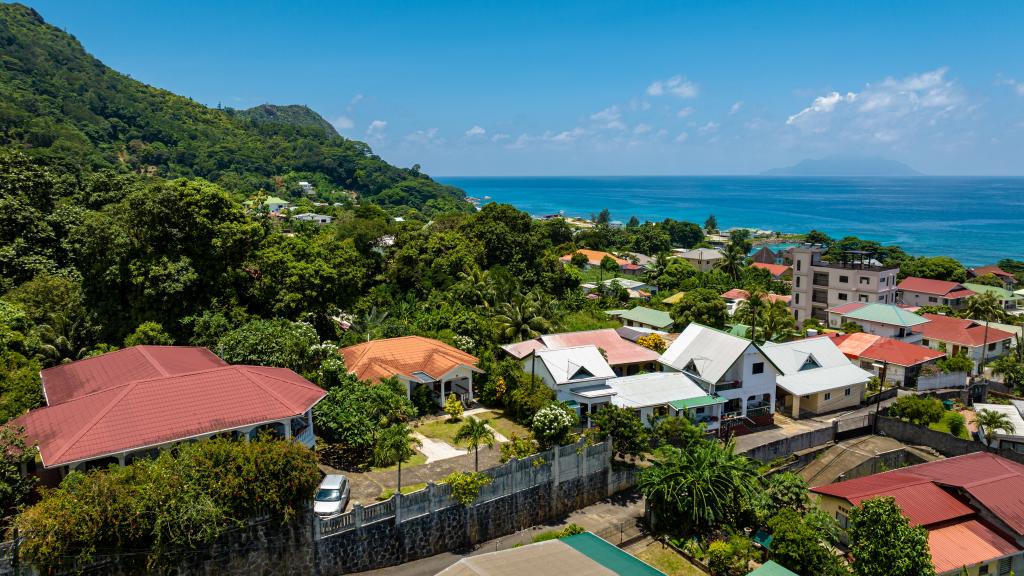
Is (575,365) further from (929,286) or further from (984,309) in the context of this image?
(929,286)

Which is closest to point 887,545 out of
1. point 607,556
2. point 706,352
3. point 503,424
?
point 607,556

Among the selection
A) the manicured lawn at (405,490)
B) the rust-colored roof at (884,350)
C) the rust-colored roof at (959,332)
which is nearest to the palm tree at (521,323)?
the manicured lawn at (405,490)

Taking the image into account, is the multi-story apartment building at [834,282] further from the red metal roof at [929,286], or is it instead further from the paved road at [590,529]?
the paved road at [590,529]

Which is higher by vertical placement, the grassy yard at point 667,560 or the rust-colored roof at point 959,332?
the rust-colored roof at point 959,332

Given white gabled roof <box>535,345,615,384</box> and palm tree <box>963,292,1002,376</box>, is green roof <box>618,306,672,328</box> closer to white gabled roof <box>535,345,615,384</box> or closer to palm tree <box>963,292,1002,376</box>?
white gabled roof <box>535,345,615,384</box>

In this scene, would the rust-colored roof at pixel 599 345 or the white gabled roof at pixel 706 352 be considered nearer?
the white gabled roof at pixel 706 352

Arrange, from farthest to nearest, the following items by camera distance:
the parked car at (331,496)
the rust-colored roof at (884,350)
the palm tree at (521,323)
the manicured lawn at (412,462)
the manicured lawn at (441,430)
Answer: the rust-colored roof at (884,350) < the palm tree at (521,323) < the manicured lawn at (441,430) < the manicured lawn at (412,462) < the parked car at (331,496)

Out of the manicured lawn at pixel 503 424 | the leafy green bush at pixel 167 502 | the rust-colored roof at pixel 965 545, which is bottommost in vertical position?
the rust-colored roof at pixel 965 545

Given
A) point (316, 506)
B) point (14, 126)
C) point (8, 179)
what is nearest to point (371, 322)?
point (316, 506)
